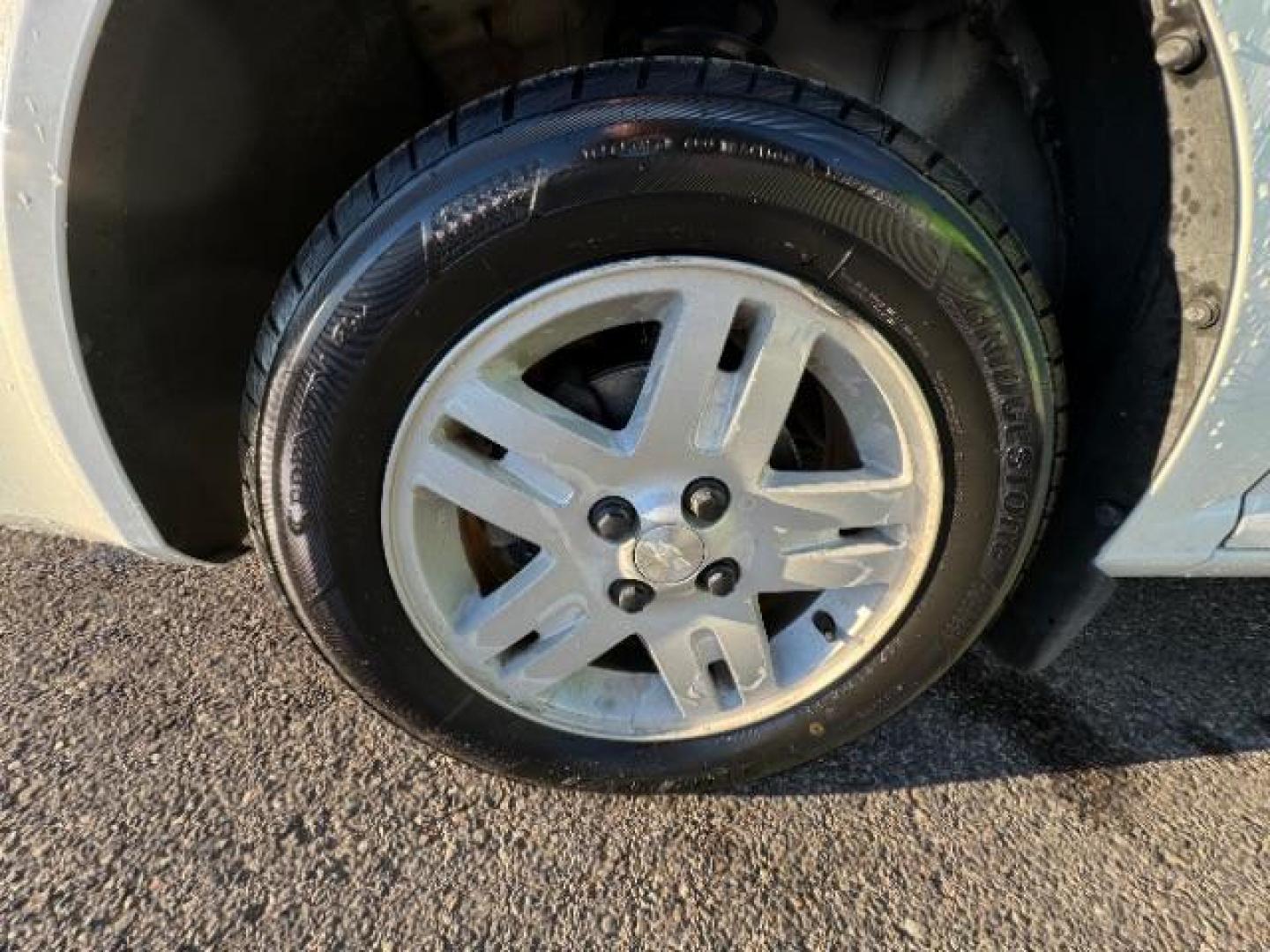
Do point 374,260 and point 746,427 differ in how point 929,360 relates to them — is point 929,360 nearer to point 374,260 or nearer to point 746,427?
point 746,427

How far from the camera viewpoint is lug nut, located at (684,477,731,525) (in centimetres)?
130

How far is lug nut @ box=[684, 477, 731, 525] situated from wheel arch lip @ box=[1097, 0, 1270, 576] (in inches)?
22.9

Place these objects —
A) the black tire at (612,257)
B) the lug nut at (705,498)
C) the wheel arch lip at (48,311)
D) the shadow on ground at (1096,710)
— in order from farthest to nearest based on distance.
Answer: the shadow on ground at (1096,710)
the lug nut at (705,498)
the black tire at (612,257)
the wheel arch lip at (48,311)

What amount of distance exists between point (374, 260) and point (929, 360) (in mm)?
712

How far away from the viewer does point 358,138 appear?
150 cm

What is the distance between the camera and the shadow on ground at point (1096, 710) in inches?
64.1

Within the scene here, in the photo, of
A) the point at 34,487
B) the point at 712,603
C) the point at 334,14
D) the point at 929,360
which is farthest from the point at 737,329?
the point at 34,487

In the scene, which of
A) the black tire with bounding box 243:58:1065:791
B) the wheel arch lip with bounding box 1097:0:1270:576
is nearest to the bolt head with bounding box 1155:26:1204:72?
the wheel arch lip with bounding box 1097:0:1270:576

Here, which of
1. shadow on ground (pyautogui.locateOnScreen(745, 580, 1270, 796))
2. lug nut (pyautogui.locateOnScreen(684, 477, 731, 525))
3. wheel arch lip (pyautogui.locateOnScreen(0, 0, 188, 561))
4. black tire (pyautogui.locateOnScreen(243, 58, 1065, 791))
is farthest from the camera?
shadow on ground (pyautogui.locateOnScreen(745, 580, 1270, 796))

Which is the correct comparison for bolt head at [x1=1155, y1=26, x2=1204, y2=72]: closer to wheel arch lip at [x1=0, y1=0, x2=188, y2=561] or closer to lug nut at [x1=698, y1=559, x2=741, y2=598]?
lug nut at [x1=698, y1=559, x2=741, y2=598]

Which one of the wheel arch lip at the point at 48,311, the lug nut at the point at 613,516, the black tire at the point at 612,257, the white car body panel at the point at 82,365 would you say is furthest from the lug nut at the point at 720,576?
the wheel arch lip at the point at 48,311

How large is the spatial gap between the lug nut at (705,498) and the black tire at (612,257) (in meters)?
0.30

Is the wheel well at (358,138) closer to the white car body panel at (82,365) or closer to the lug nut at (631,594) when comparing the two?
the white car body panel at (82,365)

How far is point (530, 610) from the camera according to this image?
4.59 ft
